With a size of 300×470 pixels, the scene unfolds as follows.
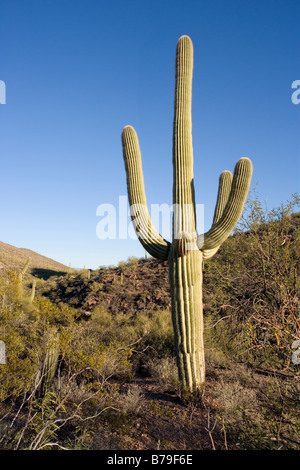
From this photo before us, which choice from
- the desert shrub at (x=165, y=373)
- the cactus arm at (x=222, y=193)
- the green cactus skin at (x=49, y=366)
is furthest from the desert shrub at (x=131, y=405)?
the cactus arm at (x=222, y=193)

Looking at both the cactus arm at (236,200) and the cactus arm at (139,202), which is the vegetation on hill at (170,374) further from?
the cactus arm at (139,202)

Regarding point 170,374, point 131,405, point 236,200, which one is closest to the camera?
point 131,405

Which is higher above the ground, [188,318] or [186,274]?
[186,274]

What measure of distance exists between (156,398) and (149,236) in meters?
3.34

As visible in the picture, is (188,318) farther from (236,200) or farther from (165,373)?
(236,200)

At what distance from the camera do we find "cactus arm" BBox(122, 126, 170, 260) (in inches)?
271

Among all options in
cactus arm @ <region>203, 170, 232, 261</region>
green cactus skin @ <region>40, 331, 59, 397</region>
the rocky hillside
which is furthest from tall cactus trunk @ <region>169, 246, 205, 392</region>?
the rocky hillside

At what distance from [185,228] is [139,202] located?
1174 mm

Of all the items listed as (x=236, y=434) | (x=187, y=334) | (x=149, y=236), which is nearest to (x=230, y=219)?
(x=149, y=236)

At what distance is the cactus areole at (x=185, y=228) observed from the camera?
20.8 feet

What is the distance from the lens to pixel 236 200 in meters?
6.36

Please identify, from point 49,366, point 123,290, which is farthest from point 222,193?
point 123,290
